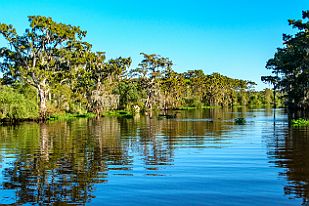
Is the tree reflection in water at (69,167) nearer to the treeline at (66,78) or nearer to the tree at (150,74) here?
the treeline at (66,78)

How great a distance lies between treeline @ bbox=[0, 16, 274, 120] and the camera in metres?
54.9

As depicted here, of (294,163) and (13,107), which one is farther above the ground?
(13,107)

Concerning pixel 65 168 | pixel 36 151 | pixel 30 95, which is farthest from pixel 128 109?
pixel 65 168

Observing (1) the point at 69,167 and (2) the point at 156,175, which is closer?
(2) the point at 156,175

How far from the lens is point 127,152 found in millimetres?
19953

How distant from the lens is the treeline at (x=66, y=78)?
54.9m

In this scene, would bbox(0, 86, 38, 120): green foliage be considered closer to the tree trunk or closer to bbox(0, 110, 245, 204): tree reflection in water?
the tree trunk

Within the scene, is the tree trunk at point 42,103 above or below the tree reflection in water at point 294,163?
above

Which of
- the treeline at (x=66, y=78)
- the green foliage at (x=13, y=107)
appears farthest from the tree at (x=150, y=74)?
the green foliage at (x=13, y=107)

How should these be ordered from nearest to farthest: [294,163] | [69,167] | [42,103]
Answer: [69,167] < [294,163] < [42,103]

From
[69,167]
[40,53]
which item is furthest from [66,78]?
[69,167]

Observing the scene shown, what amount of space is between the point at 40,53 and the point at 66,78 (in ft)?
18.3

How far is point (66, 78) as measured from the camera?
200 ft

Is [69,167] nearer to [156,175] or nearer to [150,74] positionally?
[156,175]
